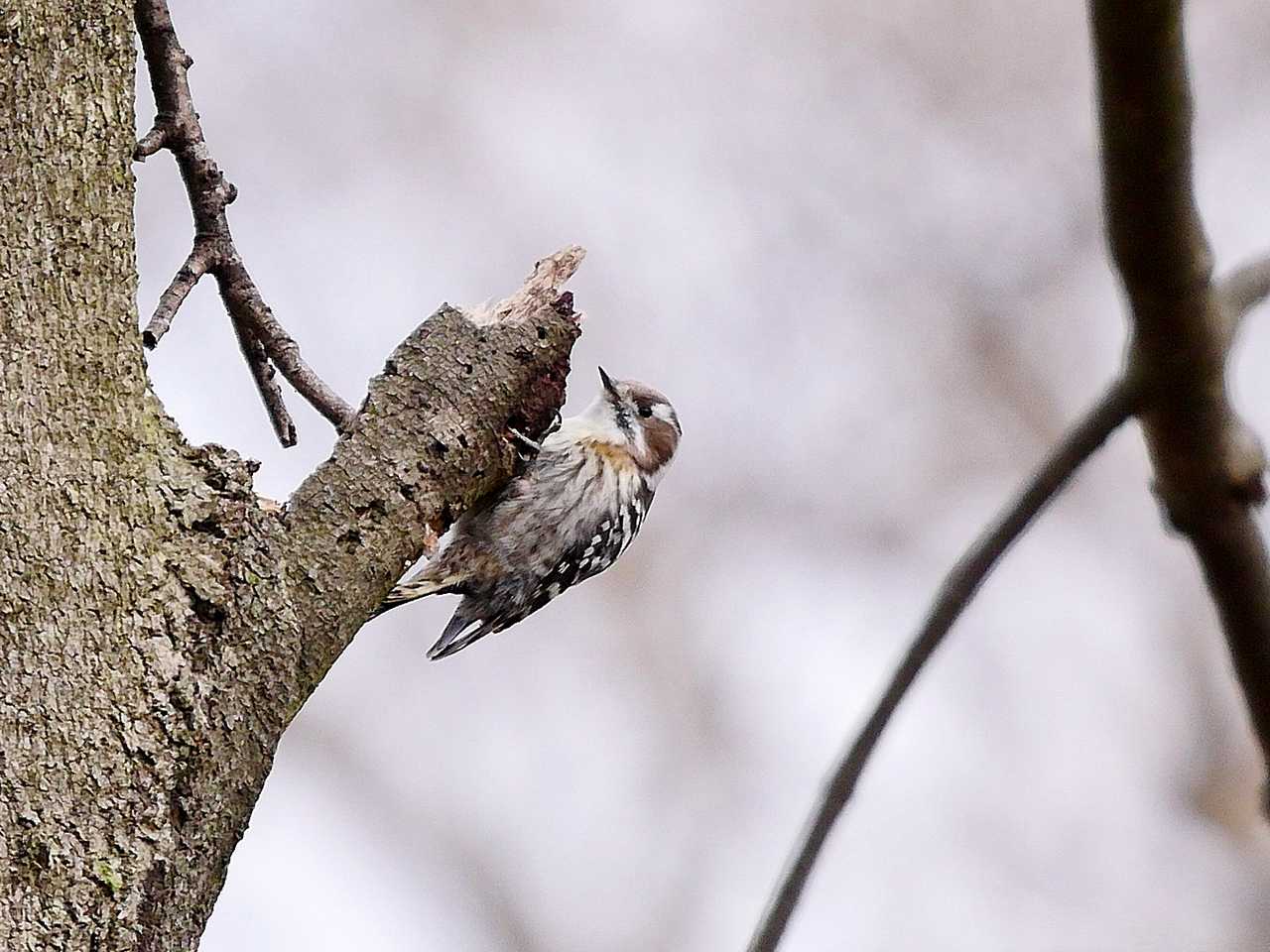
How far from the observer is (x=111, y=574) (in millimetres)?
1967

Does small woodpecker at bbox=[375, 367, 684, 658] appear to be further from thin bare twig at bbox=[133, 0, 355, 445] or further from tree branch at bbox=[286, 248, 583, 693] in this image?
tree branch at bbox=[286, 248, 583, 693]

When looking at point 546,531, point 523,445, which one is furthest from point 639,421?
point 523,445

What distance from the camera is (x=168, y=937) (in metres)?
1.91

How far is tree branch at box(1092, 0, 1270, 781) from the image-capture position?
1.00 meters

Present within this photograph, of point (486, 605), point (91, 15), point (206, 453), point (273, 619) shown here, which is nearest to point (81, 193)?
point (91, 15)

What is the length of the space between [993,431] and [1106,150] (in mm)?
7629

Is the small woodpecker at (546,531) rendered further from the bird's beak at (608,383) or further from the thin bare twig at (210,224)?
the thin bare twig at (210,224)

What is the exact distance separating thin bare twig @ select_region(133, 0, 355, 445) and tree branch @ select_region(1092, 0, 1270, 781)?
1782 millimetres

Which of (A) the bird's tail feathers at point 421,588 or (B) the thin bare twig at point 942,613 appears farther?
(A) the bird's tail feathers at point 421,588

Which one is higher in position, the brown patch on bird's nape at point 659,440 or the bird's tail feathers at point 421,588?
the brown patch on bird's nape at point 659,440

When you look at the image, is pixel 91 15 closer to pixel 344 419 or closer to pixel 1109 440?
pixel 344 419

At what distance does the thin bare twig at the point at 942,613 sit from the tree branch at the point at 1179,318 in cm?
4

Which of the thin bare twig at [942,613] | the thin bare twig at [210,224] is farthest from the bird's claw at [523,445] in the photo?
the thin bare twig at [942,613]

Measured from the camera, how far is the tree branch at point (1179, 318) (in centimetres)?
100
